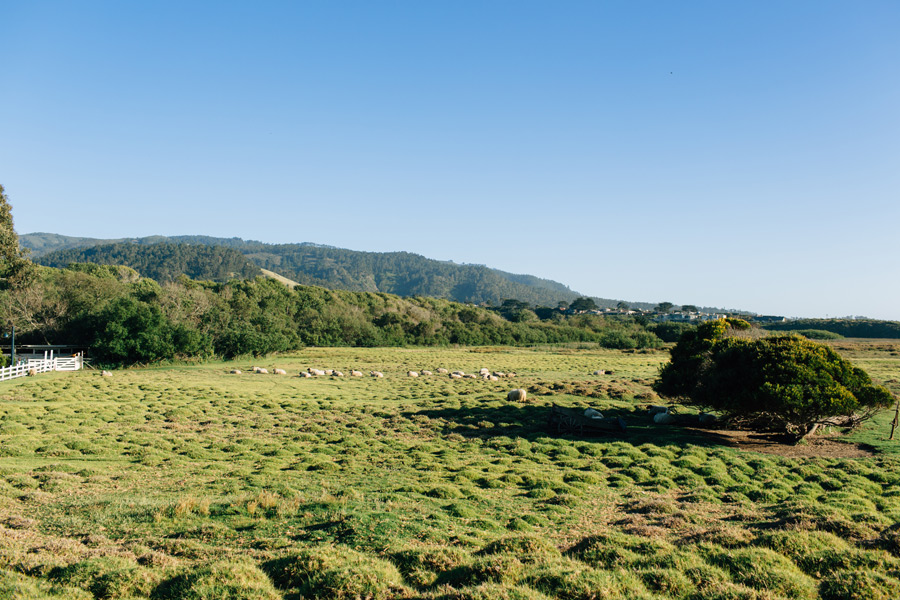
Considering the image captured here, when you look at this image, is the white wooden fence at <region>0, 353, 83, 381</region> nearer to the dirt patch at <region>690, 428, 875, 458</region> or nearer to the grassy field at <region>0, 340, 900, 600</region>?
the grassy field at <region>0, 340, 900, 600</region>

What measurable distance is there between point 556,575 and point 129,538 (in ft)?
27.5

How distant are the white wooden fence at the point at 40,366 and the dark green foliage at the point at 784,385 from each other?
160 ft

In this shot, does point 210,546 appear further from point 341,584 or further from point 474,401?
point 474,401

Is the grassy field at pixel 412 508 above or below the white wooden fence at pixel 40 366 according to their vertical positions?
above

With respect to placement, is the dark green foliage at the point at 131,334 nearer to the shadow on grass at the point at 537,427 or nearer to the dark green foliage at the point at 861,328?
the shadow on grass at the point at 537,427

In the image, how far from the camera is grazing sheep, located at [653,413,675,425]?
28.8 metres

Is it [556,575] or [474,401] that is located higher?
[556,575]

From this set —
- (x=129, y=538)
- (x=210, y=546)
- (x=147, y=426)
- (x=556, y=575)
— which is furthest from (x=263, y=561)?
(x=147, y=426)

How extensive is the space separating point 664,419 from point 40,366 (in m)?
51.3

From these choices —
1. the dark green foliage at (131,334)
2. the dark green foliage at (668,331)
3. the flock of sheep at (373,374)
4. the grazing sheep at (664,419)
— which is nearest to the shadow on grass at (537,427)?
the grazing sheep at (664,419)

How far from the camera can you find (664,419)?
28.9 meters

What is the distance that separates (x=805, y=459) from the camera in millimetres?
20719

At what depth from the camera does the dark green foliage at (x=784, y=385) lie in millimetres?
22062

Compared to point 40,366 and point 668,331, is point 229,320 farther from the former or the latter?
point 668,331
